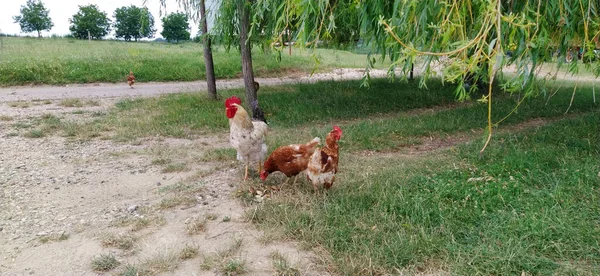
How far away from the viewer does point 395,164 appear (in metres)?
5.09

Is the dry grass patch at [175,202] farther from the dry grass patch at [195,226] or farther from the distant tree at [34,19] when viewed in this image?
the distant tree at [34,19]

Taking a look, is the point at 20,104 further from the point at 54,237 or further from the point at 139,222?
the point at 139,222

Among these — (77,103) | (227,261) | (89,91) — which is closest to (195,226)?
(227,261)

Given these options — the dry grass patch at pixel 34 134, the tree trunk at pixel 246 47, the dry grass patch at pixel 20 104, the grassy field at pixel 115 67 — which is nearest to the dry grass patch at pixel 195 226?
the tree trunk at pixel 246 47

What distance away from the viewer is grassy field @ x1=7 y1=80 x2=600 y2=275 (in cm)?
285

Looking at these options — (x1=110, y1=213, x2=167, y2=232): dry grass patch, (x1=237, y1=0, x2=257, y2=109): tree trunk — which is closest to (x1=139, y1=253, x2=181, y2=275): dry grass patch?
(x1=110, y1=213, x2=167, y2=232): dry grass patch

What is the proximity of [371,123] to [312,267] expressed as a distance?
16.3 ft

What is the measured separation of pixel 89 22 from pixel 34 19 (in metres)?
6.82

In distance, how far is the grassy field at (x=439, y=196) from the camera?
9.34 feet

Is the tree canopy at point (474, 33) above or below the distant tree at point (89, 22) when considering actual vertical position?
below

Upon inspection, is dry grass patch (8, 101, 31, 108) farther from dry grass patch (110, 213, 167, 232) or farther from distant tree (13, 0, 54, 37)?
distant tree (13, 0, 54, 37)

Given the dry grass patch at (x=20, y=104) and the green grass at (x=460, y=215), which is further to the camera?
the dry grass patch at (x=20, y=104)

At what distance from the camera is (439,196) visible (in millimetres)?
3816

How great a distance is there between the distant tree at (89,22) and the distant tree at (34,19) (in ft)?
16.1
